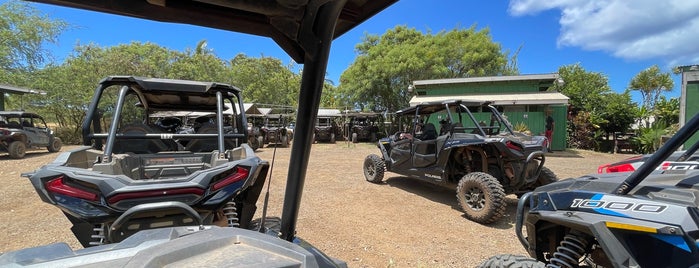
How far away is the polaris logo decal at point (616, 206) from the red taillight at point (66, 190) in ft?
10.2

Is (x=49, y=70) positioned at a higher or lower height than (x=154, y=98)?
higher

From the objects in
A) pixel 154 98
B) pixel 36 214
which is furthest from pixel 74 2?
pixel 36 214

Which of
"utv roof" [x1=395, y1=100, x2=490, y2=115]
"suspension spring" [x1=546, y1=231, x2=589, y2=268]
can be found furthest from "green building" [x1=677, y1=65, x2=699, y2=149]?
"suspension spring" [x1=546, y1=231, x2=589, y2=268]

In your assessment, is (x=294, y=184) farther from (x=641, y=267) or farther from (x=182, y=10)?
(x=641, y=267)

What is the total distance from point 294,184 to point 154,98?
12.6 ft

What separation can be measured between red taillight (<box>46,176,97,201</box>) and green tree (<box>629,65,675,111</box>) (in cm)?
4332

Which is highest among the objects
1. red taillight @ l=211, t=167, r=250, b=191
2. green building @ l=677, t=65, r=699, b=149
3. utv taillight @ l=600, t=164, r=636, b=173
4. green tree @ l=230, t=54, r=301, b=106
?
green tree @ l=230, t=54, r=301, b=106

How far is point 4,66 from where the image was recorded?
63.2 feet

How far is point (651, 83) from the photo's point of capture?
33.4m

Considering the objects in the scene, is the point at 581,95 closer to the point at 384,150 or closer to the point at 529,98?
the point at 529,98

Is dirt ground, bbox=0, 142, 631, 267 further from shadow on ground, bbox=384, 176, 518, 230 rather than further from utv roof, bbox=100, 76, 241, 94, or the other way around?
utv roof, bbox=100, 76, 241, 94

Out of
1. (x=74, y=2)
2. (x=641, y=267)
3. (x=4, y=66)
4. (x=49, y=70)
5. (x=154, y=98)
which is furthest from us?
(x=49, y=70)

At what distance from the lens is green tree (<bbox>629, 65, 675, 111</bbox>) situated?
1315 inches

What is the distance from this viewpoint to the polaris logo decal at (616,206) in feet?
5.61
